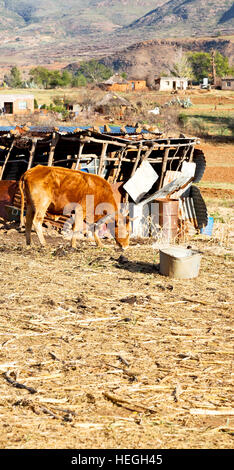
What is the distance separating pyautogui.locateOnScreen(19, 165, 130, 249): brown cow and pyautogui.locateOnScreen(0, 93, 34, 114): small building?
4266cm

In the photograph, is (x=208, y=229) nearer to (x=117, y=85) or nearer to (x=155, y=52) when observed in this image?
(x=117, y=85)

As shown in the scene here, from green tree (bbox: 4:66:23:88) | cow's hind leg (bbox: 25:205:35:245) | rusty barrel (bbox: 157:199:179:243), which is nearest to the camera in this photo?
cow's hind leg (bbox: 25:205:35:245)

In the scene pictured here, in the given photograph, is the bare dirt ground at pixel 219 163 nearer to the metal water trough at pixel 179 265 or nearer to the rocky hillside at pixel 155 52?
the metal water trough at pixel 179 265

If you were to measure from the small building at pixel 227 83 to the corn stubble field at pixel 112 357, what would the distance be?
72862 mm

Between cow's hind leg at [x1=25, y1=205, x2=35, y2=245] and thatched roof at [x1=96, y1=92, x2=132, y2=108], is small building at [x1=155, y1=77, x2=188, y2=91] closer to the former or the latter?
thatched roof at [x1=96, y1=92, x2=132, y2=108]

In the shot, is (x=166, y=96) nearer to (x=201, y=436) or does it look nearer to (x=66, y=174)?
(x=66, y=174)

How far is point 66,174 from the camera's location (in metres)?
11.1

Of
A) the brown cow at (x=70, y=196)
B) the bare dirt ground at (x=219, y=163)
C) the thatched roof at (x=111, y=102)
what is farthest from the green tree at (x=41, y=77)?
the brown cow at (x=70, y=196)

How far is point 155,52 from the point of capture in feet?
505

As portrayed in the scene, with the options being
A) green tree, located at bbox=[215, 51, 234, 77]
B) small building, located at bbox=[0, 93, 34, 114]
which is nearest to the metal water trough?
small building, located at bbox=[0, 93, 34, 114]

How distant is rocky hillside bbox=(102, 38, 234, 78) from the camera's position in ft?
480

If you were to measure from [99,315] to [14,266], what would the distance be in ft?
8.80

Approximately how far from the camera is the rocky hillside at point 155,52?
146m
